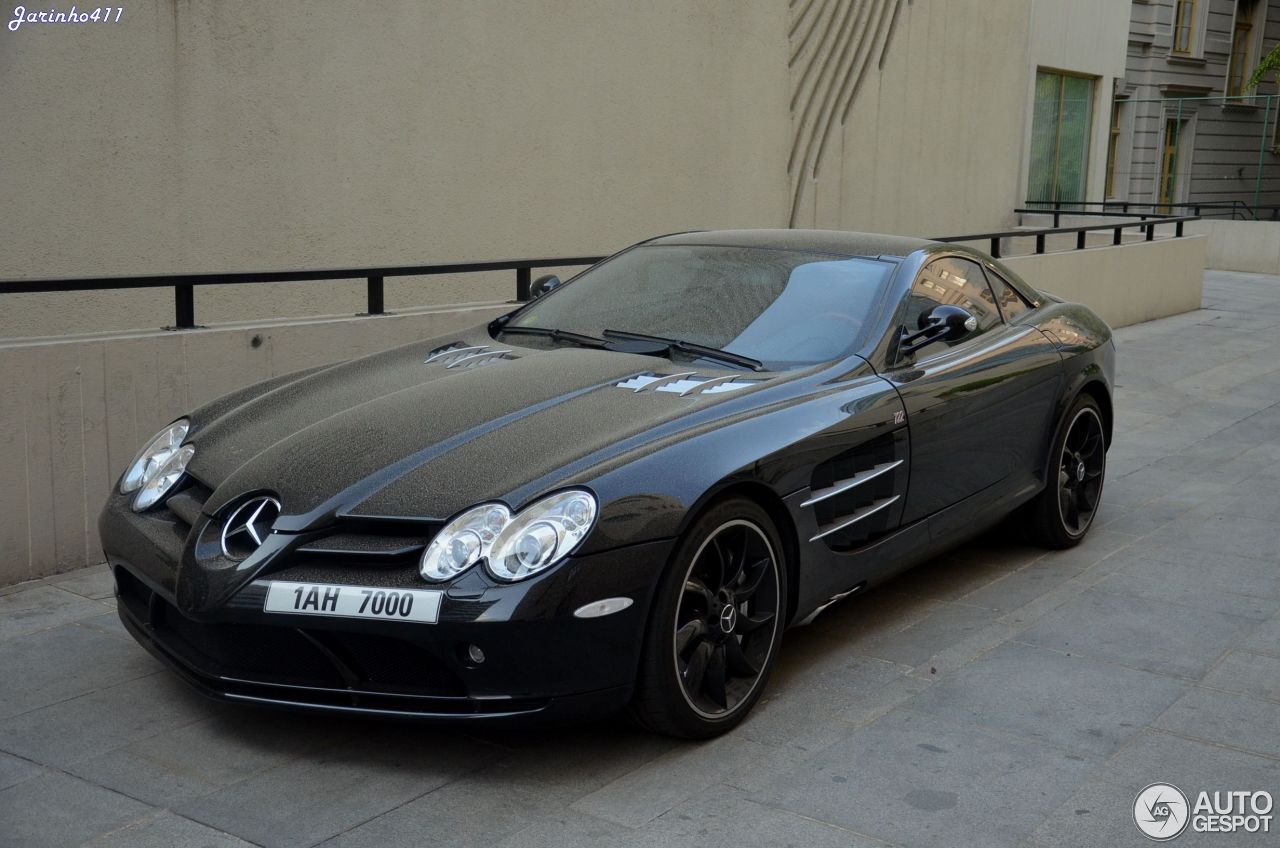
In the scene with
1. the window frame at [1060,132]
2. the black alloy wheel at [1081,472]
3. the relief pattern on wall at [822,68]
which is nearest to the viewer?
the black alloy wheel at [1081,472]

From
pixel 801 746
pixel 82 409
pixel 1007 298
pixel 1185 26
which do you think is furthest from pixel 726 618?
pixel 1185 26

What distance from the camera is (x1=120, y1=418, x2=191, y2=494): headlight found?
4309mm

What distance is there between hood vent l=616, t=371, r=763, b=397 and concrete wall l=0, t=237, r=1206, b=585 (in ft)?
7.78

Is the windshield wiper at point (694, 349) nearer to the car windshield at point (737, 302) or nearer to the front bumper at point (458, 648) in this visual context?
the car windshield at point (737, 302)

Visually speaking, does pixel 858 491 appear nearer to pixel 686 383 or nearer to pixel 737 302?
pixel 686 383

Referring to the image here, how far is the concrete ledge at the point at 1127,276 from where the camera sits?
12531 mm

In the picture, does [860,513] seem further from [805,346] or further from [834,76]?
[834,76]

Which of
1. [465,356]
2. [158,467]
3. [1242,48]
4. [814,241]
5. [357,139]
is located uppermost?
[1242,48]

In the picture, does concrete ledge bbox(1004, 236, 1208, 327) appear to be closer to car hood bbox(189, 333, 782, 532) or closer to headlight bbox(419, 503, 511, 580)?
car hood bbox(189, 333, 782, 532)

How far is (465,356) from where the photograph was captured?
189 inches

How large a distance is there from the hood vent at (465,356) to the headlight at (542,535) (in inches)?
48.8

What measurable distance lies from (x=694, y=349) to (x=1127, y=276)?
422 inches

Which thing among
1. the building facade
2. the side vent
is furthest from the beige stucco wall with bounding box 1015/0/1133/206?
the side vent

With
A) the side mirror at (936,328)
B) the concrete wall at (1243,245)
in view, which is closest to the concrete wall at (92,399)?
the side mirror at (936,328)
